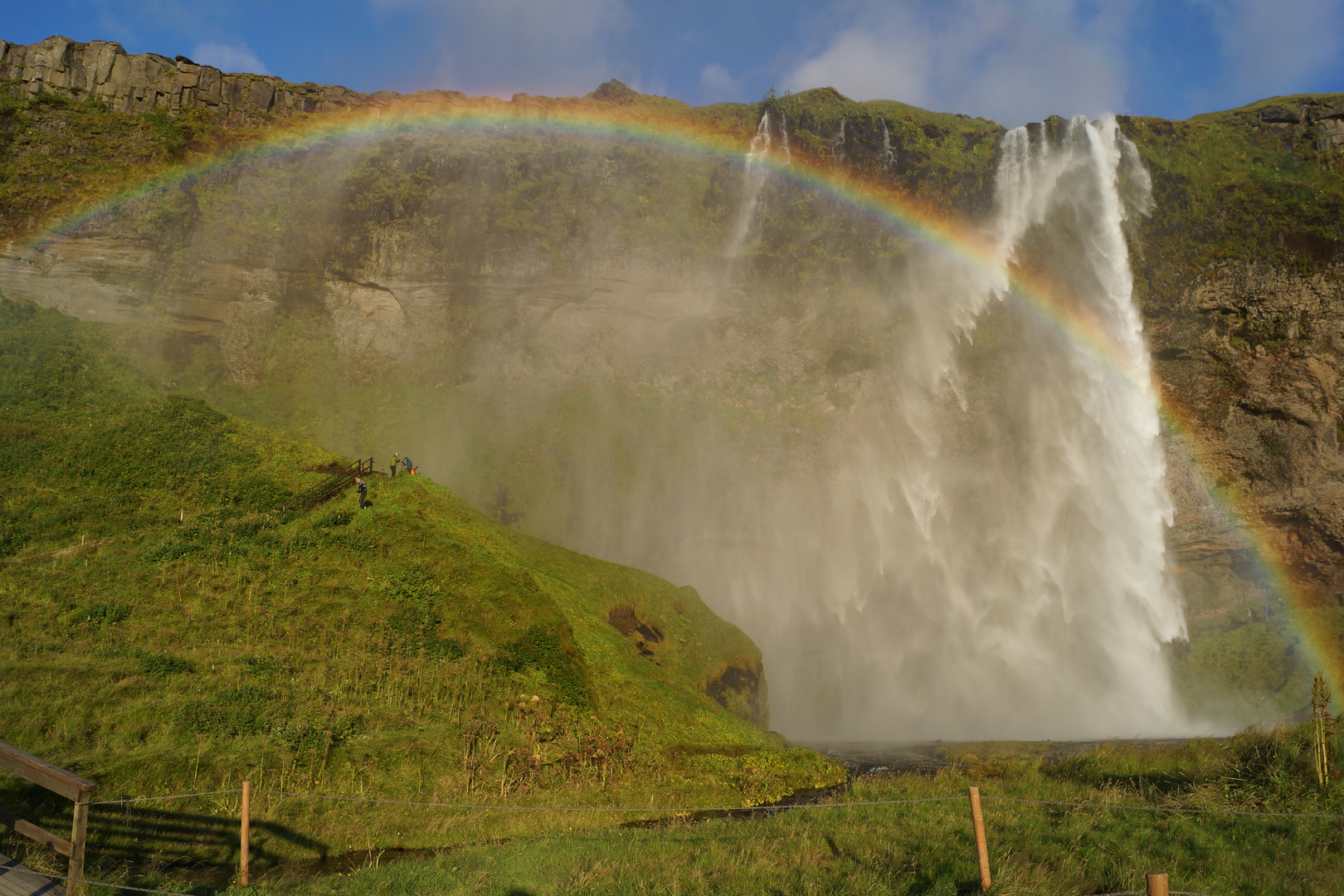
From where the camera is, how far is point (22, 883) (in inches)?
312

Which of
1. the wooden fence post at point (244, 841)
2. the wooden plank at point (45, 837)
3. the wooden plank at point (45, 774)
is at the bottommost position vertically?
the wooden fence post at point (244, 841)

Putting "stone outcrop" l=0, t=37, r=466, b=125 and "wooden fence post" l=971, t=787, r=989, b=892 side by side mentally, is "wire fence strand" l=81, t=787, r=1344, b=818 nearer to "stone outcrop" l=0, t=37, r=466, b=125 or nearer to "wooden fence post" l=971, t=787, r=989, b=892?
"wooden fence post" l=971, t=787, r=989, b=892

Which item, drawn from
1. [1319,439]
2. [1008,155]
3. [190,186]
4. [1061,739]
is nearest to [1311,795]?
[1061,739]

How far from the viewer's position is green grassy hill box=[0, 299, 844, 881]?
1373 centimetres

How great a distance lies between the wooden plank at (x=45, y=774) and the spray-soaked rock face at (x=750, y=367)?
3674cm

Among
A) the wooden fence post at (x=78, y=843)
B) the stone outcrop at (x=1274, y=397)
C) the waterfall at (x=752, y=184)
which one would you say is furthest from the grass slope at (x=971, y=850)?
the waterfall at (x=752, y=184)

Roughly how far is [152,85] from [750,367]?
5426 centimetres

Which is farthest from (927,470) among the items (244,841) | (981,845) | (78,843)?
(78,843)

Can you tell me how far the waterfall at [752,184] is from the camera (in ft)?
214

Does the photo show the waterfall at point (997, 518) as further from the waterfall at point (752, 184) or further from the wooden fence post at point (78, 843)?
the wooden fence post at point (78, 843)

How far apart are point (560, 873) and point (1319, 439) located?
56689mm

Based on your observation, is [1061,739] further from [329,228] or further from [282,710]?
[329,228]

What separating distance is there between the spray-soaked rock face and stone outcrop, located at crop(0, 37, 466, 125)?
22.0 feet

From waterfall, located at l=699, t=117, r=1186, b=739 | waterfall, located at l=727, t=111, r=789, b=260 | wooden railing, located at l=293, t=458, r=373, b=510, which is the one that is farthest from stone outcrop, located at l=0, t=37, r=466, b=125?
waterfall, located at l=699, t=117, r=1186, b=739
